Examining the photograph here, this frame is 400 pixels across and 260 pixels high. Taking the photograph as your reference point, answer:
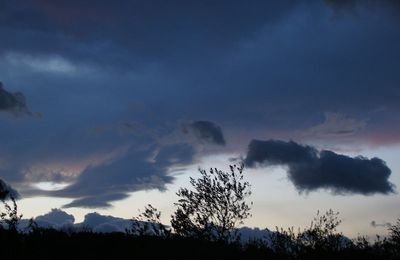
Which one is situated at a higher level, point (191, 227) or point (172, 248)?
point (191, 227)

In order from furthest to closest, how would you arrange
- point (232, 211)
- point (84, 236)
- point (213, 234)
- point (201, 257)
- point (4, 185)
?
point (232, 211) → point (213, 234) → point (4, 185) → point (84, 236) → point (201, 257)

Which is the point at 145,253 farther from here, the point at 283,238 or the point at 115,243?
the point at 283,238

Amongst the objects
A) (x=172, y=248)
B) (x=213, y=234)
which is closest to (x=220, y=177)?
(x=213, y=234)

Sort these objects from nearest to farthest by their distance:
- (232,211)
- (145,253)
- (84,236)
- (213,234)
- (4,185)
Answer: (145,253) → (84,236) → (4,185) → (213,234) → (232,211)

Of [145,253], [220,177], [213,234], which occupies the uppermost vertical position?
[220,177]

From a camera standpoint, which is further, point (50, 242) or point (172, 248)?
point (172, 248)

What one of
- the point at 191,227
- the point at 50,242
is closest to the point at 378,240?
the point at 191,227

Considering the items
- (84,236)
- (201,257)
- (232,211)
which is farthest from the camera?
(232,211)

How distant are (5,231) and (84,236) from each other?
2.65 m

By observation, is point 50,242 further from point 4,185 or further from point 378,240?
point 378,240

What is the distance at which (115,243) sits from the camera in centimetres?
1725

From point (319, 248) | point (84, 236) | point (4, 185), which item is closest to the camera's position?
point (84, 236)

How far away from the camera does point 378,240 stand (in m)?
37.7

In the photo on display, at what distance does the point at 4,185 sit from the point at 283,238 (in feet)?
69.4
